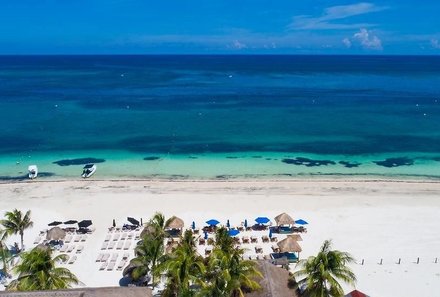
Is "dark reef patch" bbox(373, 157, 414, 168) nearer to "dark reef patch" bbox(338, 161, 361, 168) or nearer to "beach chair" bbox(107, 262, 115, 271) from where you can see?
"dark reef patch" bbox(338, 161, 361, 168)

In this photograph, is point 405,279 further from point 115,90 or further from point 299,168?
point 115,90

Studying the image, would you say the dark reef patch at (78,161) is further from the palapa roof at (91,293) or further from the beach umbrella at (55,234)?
the palapa roof at (91,293)

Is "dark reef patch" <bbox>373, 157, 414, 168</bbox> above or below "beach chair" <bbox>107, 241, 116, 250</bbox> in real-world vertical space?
above

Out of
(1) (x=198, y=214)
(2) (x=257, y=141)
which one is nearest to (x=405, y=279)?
(1) (x=198, y=214)

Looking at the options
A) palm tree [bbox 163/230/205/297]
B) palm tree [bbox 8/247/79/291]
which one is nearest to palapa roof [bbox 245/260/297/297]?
palm tree [bbox 163/230/205/297]

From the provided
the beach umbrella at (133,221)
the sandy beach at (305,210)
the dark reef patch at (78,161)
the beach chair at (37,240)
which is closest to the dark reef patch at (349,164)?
the sandy beach at (305,210)

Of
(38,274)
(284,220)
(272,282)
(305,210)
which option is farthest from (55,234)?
(305,210)
